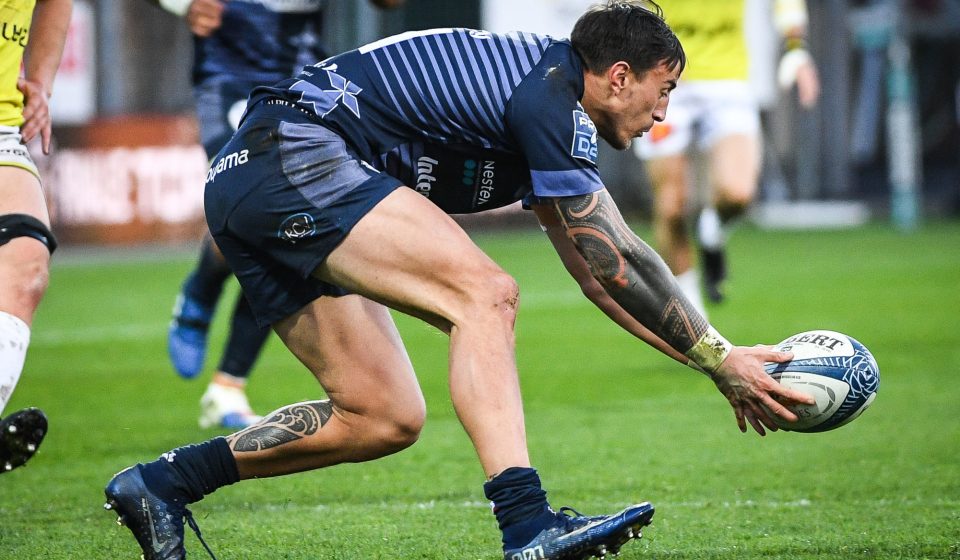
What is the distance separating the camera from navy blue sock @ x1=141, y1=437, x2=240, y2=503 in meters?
4.20

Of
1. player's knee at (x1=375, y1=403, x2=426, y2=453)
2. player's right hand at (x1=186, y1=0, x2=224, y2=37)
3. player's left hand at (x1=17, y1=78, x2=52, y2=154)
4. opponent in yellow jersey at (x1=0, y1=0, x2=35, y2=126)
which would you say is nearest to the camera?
player's knee at (x1=375, y1=403, x2=426, y2=453)

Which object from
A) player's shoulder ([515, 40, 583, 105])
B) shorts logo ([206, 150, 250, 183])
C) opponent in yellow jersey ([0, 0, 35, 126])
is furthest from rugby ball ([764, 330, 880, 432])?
opponent in yellow jersey ([0, 0, 35, 126])

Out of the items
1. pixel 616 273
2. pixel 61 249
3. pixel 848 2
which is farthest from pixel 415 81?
pixel 848 2

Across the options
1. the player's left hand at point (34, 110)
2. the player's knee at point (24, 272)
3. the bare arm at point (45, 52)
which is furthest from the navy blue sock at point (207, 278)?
the player's knee at point (24, 272)

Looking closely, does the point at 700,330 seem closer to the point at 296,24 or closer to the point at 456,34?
the point at 456,34

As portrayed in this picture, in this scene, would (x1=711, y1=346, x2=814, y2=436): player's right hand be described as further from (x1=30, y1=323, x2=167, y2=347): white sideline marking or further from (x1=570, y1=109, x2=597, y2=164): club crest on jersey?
(x1=30, y1=323, x2=167, y2=347): white sideline marking

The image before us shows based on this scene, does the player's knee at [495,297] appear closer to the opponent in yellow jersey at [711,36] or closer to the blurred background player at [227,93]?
the blurred background player at [227,93]

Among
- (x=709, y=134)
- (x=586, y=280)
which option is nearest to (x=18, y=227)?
(x=586, y=280)

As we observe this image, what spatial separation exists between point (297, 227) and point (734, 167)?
5.79 meters

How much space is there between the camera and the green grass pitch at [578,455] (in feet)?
14.9

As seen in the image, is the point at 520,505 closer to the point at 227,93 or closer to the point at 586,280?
the point at 586,280

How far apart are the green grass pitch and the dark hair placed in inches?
55.1

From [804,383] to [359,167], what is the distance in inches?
53.5

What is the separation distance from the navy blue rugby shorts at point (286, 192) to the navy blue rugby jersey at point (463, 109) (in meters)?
0.10
